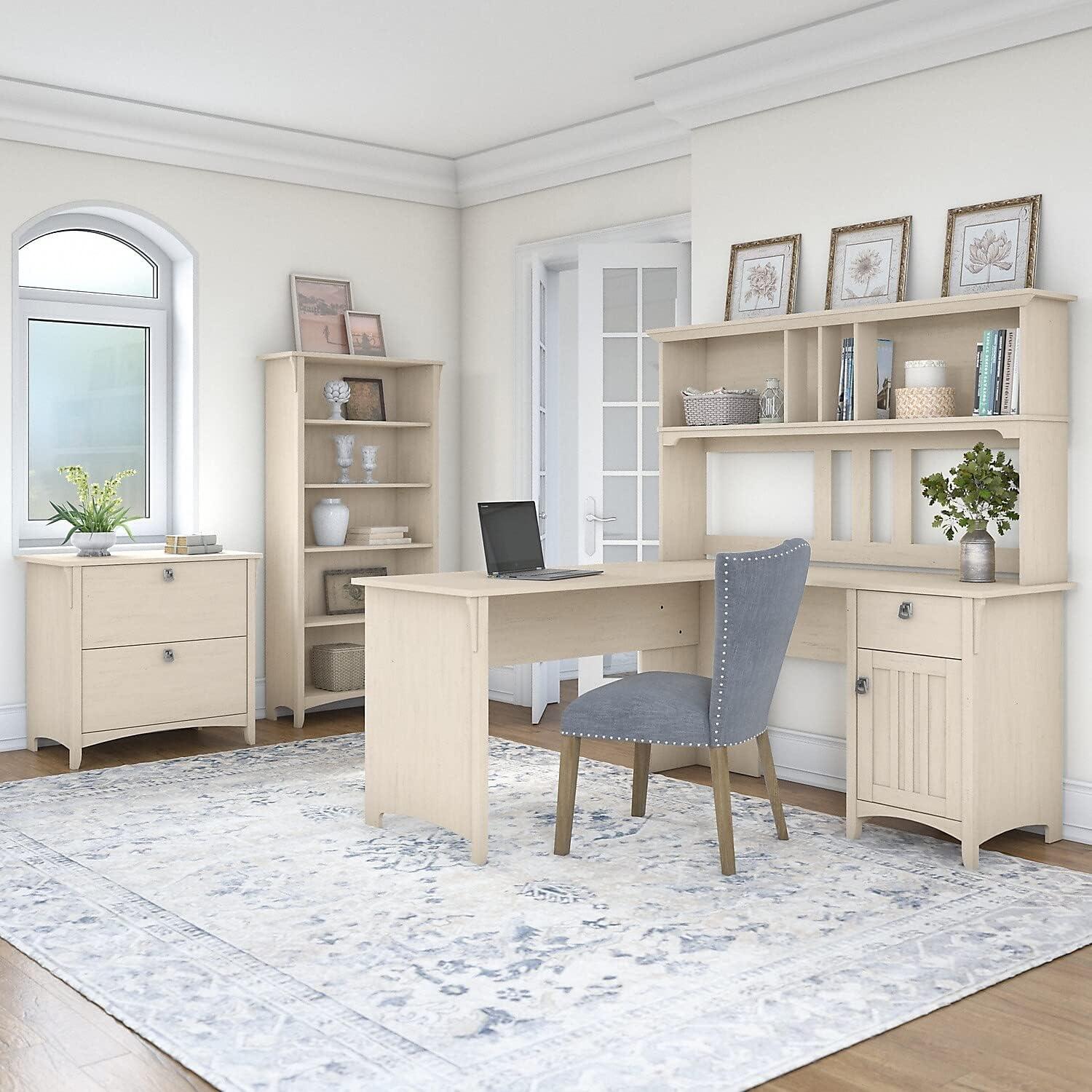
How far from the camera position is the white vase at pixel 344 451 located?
20.0ft

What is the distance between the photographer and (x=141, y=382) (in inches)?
233

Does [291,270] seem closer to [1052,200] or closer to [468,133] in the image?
[468,133]

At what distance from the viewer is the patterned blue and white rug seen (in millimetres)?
2492

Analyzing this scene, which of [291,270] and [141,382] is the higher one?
[291,270]

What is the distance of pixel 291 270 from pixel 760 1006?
4.46 m

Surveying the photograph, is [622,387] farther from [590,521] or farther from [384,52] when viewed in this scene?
[384,52]

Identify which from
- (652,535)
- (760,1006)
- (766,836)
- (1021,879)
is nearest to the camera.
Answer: (760,1006)

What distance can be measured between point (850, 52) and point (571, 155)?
1795mm

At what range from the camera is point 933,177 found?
171 inches

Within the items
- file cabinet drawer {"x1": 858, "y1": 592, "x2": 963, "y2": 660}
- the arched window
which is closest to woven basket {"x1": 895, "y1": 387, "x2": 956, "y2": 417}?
file cabinet drawer {"x1": 858, "y1": 592, "x2": 963, "y2": 660}

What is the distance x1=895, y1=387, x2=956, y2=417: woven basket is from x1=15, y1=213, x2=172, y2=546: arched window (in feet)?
11.4

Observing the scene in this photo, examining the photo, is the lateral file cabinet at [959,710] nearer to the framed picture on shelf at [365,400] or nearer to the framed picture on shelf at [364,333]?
the framed picture on shelf at [365,400]

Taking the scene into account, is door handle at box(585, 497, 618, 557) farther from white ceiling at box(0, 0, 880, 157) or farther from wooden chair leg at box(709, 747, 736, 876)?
wooden chair leg at box(709, 747, 736, 876)

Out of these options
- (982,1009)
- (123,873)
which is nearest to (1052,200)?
(982,1009)
